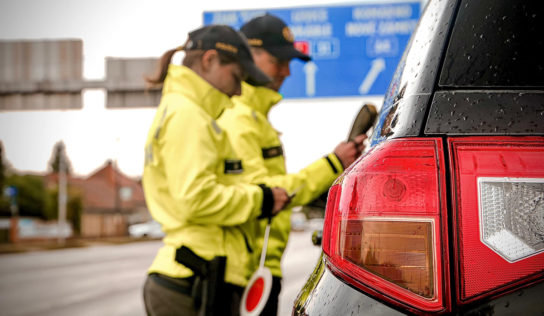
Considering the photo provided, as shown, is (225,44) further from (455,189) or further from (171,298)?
(455,189)

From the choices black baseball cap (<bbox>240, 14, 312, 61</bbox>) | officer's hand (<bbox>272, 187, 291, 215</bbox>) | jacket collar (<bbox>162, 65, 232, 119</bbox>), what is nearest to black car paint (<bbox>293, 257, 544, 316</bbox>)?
officer's hand (<bbox>272, 187, 291, 215</bbox>)

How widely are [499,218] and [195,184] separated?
141 cm

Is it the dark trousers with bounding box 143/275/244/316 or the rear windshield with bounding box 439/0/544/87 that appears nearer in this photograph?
the rear windshield with bounding box 439/0/544/87

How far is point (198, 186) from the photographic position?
2273 mm

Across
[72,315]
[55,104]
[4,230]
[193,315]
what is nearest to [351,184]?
[193,315]

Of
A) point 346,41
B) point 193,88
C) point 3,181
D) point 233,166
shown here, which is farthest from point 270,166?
point 3,181

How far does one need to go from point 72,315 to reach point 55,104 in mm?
5200

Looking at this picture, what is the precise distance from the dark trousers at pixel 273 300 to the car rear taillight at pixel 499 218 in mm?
1639

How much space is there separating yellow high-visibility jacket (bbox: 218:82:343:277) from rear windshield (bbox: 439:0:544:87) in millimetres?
1521

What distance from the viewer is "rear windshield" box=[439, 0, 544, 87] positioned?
1.13m

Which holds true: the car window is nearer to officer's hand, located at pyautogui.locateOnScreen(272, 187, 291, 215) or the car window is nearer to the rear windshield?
the rear windshield

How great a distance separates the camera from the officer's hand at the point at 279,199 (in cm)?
249

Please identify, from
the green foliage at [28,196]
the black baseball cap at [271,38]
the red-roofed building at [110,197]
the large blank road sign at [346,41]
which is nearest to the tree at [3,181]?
the green foliage at [28,196]

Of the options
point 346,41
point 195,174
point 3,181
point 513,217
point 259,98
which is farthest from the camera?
point 3,181
